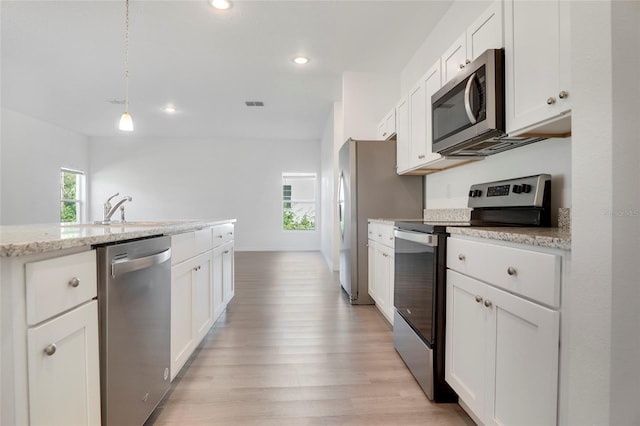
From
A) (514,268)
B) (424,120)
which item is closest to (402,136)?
(424,120)

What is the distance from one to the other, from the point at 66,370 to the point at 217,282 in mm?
1799

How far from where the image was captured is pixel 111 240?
3.78ft

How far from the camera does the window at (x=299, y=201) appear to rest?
8625 mm

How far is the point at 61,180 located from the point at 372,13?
770 cm

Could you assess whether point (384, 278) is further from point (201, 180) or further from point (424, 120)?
point (201, 180)

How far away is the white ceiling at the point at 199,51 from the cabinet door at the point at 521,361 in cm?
275

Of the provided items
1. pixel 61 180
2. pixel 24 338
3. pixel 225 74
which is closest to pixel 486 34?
pixel 24 338

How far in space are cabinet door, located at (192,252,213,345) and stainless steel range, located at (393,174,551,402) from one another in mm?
1317

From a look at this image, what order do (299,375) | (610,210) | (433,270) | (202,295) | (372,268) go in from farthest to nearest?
1. (372,268)
2. (202,295)
3. (299,375)
4. (433,270)
5. (610,210)

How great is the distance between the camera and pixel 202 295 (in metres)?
2.30

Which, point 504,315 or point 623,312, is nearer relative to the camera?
point 623,312

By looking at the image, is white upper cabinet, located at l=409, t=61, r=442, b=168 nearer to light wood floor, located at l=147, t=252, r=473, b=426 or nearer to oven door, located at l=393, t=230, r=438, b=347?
oven door, located at l=393, t=230, r=438, b=347

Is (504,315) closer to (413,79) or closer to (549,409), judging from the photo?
(549,409)

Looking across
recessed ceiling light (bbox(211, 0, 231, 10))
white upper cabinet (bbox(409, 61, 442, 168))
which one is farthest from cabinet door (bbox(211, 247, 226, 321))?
recessed ceiling light (bbox(211, 0, 231, 10))
